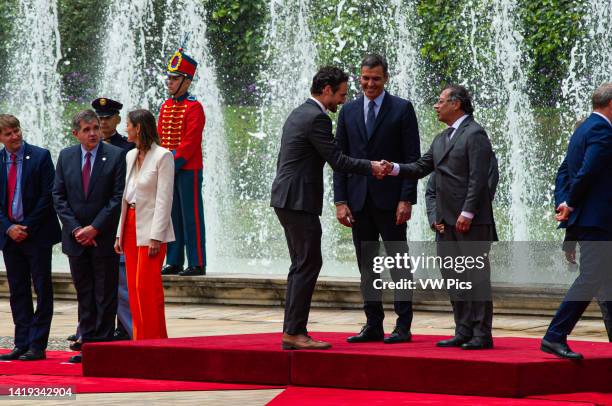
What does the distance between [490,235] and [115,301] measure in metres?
2.71

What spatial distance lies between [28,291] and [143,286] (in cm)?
96

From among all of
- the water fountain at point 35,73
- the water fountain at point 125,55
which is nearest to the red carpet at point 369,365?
the water fountain at point 125,55

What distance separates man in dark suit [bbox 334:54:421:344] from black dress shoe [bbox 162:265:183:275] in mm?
4476

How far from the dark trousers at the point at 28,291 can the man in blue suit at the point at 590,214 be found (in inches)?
138

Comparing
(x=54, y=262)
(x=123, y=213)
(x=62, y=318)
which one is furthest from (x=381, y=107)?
(x=54, y=262)

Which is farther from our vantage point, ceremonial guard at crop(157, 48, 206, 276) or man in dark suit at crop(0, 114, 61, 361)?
ceremonial guard at crop(157, 48, 206, 276)

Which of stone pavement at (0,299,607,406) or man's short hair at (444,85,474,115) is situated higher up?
man's short hair at (444,85,474,115)

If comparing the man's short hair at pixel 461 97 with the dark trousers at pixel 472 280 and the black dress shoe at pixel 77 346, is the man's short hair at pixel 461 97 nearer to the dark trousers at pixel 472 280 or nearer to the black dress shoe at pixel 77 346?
the dark trousers at pixel 472 280

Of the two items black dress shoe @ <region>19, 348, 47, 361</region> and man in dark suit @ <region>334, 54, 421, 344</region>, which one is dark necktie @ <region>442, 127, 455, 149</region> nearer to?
man in dark suit @ <region>334, 54, 421, 344</region>

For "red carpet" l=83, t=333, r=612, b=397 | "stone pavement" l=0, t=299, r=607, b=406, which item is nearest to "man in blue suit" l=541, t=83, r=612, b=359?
"red carpet" l=83, t=333, r=612, b=397

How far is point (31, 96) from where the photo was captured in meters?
26.0

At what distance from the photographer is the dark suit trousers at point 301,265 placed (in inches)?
359

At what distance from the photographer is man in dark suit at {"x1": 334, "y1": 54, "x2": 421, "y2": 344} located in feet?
31.5

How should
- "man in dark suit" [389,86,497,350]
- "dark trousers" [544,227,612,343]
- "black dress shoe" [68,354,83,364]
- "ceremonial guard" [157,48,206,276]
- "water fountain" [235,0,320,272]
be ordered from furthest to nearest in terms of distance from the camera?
"water fountain" [235,0,320,272]
"ceremonial guard" [157,48,206,276]
"black dress shoe" [68,354,83,364]
"man in dark suit" [389,86,497,350]
"dark trousers" [544,227,612,343]
